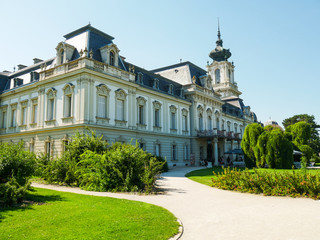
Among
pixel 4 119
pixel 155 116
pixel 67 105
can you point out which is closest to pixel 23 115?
pixel 4 119

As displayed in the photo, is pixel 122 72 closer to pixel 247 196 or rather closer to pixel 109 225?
pixel 247 196

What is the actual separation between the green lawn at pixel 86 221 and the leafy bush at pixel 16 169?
2.91ft

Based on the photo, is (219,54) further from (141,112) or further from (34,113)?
(34,113)

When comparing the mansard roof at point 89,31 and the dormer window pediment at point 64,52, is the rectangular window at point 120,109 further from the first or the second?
the mansard roof at point 89,31

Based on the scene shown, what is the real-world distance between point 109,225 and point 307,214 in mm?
5853

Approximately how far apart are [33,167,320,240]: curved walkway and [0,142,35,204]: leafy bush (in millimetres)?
4255

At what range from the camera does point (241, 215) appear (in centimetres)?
786

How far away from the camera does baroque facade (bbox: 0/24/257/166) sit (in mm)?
22781

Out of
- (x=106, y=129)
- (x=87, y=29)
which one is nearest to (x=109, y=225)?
(x=106, y=129)

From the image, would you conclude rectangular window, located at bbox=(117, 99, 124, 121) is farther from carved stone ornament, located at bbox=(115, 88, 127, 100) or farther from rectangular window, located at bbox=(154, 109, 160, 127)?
rectangular window, located at bbox=(154, 109, 160, 127)

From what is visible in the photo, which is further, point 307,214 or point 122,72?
point 122,72

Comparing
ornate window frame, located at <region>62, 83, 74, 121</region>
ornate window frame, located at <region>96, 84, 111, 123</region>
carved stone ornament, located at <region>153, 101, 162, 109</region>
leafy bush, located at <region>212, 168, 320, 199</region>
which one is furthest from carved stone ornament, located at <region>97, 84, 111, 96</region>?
leafy bush, located at <region>212, 168, 320, 199</region>

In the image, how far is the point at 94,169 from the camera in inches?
540

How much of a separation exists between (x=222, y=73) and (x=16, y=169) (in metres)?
56.4
